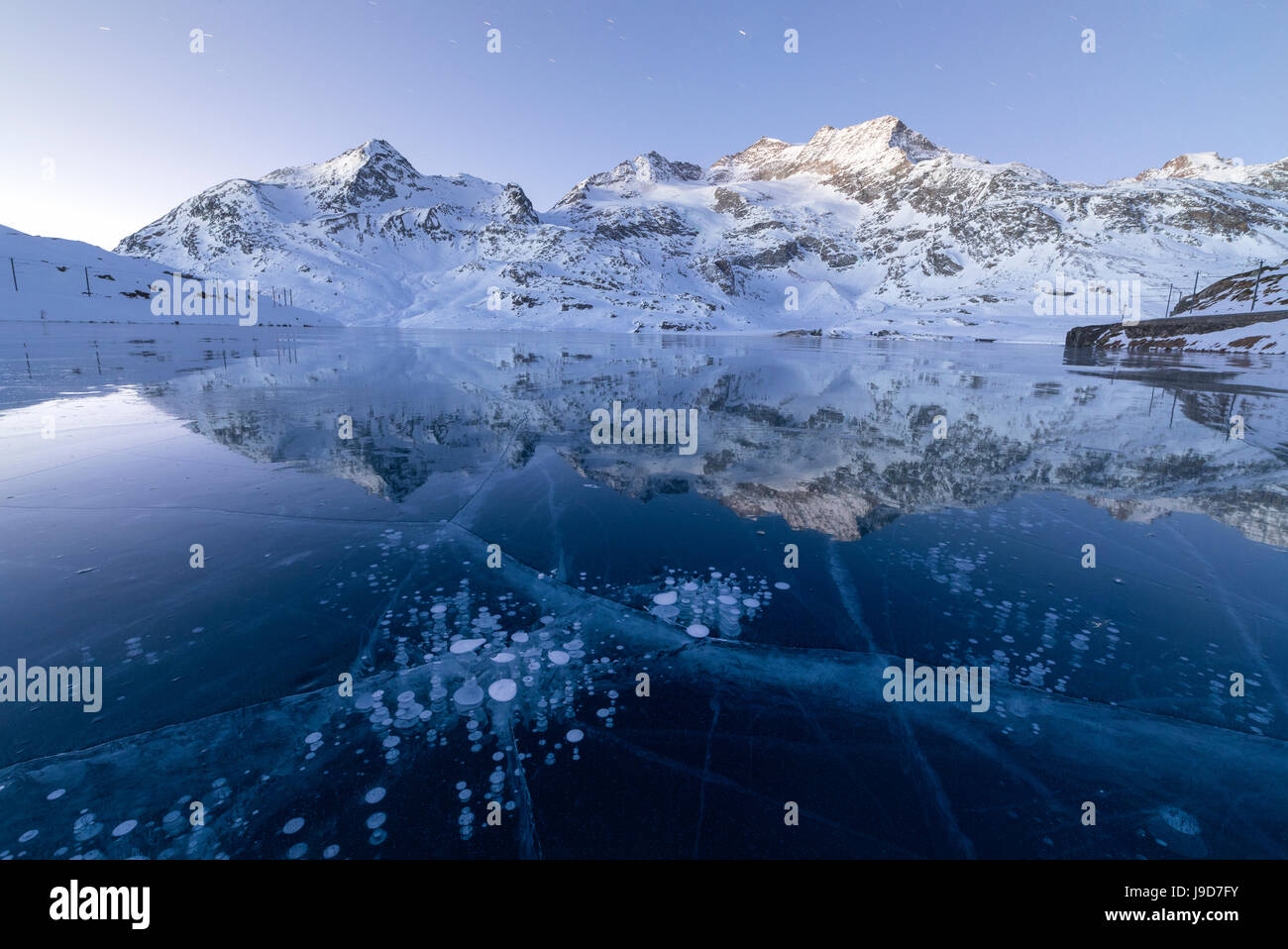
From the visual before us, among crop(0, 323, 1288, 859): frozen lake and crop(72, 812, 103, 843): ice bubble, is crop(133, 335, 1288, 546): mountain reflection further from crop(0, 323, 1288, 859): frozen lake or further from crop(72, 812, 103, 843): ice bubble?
crop(72, 812, 103, 843): ice bubble

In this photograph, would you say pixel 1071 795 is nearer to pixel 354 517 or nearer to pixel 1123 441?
pixel 354 517

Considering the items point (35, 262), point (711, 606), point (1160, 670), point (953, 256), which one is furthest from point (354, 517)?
point (953, 256)

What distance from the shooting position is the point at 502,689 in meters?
3.77

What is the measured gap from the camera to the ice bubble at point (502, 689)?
370cm

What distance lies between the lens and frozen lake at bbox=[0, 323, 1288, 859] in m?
2.79

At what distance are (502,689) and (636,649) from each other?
1085 millimetres

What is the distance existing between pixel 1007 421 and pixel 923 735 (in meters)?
13.0

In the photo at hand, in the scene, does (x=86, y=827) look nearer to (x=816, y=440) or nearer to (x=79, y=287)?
(x=816, y=440)

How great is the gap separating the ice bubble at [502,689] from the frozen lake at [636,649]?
0.07 feet

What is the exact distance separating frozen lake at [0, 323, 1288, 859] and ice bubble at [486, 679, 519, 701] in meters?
0.02

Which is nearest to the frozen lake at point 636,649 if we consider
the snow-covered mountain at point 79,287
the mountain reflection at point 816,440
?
the mountain reflection at point 816,440

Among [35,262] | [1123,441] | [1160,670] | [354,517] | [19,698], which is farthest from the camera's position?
[35,262]

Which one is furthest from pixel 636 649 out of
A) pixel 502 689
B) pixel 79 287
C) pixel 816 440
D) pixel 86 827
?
pixel 79 287
